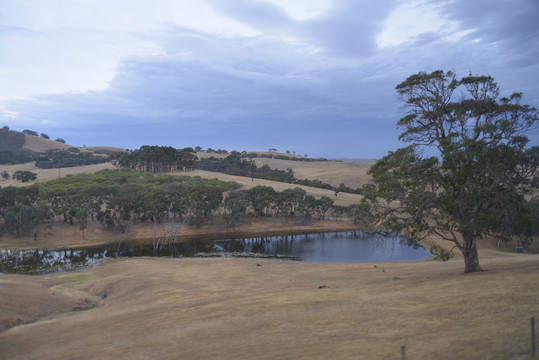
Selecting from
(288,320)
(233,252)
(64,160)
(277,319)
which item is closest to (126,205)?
(233,252)

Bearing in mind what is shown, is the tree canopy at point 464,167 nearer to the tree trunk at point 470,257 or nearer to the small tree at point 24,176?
the tree trunk at point 470,257

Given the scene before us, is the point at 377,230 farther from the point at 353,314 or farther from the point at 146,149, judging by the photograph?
the point at 146,149

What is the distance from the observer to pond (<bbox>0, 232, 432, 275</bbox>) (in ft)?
166

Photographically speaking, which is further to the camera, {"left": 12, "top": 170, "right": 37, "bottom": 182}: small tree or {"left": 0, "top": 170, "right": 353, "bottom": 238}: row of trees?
{"left": 12, "top": 170, "right": 37, "bottom": 182}: small tree

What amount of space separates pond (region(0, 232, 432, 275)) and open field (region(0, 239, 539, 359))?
23.9 meters

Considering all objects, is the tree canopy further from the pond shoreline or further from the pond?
the pond shoreline

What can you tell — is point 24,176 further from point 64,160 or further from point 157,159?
point 64,160

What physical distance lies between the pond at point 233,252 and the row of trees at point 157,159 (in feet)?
251

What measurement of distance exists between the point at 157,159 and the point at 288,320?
5230 inches

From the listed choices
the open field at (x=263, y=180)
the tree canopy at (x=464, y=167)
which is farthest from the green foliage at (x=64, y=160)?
the tree canopy at (x=464, y=167)

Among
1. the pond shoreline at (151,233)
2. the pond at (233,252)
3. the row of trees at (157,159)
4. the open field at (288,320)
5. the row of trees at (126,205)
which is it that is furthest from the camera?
the row of trees at (157,159)

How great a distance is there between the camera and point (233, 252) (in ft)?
194

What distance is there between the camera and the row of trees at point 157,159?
13875 centimetres

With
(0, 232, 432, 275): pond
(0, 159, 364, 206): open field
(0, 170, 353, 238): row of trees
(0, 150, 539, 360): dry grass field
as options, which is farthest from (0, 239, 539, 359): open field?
(0, 159, 364, 206): open field
